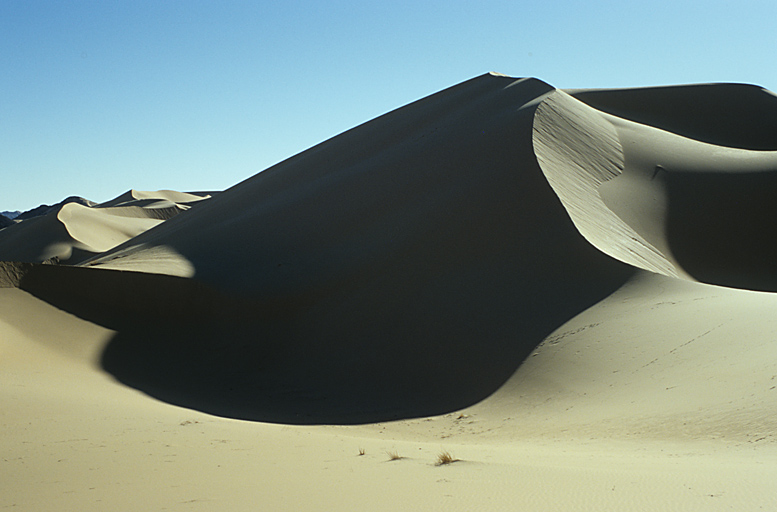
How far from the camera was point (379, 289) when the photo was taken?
37.7 ft

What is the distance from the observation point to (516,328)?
9.36m

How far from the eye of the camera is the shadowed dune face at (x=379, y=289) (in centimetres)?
905

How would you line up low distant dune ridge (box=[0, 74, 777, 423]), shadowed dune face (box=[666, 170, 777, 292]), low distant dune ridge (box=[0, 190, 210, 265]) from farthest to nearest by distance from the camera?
low distant dune ridge (box=[0, 190, 210, 265]) → shadowed dune face (box=[666, 170, 777, 292]) → low distant dune ridge (box=[0, 74, 777, 423])

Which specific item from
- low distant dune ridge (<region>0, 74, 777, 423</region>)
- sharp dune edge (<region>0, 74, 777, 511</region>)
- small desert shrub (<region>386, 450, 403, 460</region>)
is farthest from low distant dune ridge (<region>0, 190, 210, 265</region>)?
small desert shrub (<region>386, 450, 403, 460</region>)

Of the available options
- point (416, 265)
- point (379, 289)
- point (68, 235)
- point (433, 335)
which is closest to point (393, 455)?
point (433, 335)

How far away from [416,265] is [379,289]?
0.83m

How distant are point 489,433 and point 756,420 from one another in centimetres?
240

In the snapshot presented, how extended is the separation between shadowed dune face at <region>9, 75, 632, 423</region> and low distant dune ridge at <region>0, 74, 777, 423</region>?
4cm

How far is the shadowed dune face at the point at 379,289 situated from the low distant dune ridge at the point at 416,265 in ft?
0.12

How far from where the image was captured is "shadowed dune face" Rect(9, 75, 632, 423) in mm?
9047

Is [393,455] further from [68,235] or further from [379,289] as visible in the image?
[68,235]

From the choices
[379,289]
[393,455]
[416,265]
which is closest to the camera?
[393,455]

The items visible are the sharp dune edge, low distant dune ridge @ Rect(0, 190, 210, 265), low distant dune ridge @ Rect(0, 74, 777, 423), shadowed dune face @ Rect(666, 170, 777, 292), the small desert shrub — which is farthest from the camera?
low distant dune ridge @ Rect(0, 190, 210, 265)

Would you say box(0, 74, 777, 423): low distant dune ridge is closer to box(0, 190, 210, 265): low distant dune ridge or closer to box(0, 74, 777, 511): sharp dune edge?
box(0, 74, 777, 511): sharp dune edge
